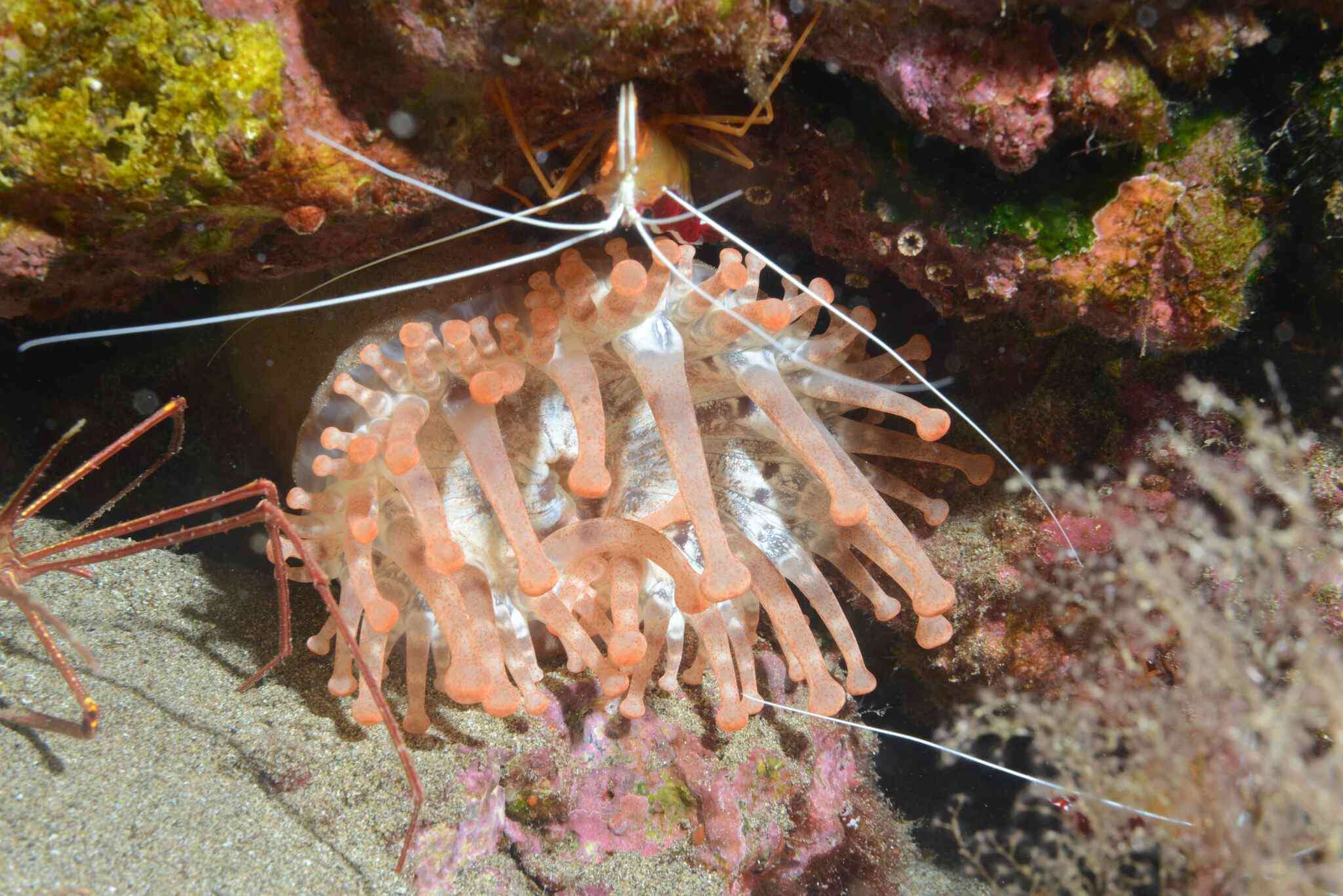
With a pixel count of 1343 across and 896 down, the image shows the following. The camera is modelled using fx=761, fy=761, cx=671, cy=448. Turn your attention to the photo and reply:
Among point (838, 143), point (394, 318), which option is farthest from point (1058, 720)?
point (394, 318)

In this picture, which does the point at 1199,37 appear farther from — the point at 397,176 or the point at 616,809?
the point at 616,809

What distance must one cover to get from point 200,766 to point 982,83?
3.02m

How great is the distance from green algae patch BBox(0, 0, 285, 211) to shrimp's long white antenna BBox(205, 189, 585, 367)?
563 millimetres

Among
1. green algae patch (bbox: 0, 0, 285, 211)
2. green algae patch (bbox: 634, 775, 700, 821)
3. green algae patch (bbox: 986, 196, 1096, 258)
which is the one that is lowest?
green algae patch (bbox: 634, 775, 700, 821)

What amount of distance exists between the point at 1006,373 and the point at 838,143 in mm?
1231

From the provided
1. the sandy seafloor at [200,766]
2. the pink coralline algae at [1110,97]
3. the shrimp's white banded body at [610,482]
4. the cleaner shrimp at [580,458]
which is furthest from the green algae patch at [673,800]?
the pink coralline algae at [1110,97]

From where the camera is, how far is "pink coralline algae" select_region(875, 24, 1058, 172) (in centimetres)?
195

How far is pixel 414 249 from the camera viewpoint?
2.37m

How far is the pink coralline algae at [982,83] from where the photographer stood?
1.95 metres

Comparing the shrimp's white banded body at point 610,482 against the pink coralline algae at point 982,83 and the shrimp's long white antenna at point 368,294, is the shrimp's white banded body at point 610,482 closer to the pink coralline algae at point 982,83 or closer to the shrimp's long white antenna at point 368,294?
the shrimp's long white antenna at point 368,294

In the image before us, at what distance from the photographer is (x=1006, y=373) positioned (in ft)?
10.1

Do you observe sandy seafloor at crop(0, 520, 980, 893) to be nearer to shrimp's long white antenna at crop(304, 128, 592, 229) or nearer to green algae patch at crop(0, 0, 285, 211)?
green algae patch at crop(0, 0, 285, 211)

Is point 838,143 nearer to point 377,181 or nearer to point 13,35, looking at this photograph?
point 377,181

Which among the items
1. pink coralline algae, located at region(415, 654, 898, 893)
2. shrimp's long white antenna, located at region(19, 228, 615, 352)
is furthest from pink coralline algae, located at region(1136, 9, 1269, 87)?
pink coralline algae, located at region(415, 654, 898, 893)
